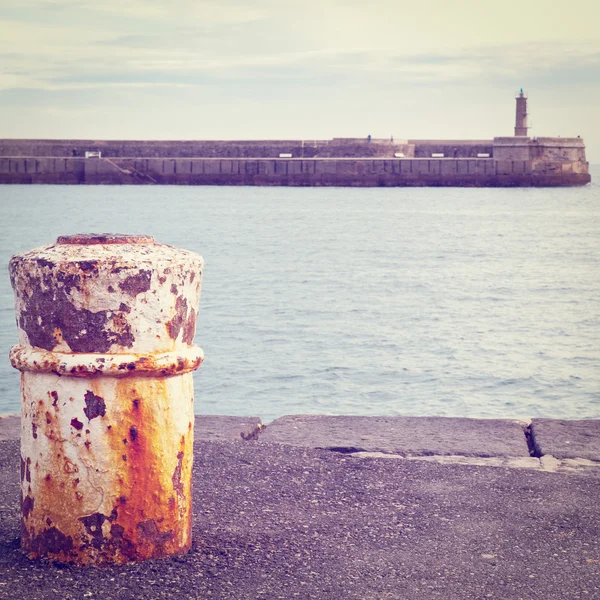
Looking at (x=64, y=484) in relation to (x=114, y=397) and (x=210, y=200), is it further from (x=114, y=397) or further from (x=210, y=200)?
(x=210, y=200)

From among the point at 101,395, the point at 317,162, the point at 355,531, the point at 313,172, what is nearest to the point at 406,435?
the point at 355,531

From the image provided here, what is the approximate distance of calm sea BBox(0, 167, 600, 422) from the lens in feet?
→ 36.3

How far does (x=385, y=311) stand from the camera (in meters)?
17.0

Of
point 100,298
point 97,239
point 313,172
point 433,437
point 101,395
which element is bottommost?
point 433,437

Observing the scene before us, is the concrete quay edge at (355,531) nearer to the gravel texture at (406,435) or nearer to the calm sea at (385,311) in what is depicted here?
the gravel texture at (406,435)

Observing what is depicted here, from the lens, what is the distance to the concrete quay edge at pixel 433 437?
11.3 ft

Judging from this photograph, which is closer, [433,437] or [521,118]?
[433,437]

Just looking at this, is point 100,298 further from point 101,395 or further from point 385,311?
point 385,311

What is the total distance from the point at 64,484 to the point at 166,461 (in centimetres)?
24

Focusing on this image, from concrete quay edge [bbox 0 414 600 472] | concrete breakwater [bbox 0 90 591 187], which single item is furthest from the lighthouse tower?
concrete quay edge [bbox 0 414 600 472]

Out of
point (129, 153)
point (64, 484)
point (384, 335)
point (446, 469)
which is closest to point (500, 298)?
point (384, 335)

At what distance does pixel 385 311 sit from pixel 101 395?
1486cm

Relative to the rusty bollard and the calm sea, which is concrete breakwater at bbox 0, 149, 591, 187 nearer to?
the calm sea

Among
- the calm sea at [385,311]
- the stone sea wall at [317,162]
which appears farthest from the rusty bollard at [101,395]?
the stone sea wall at [317,162]
